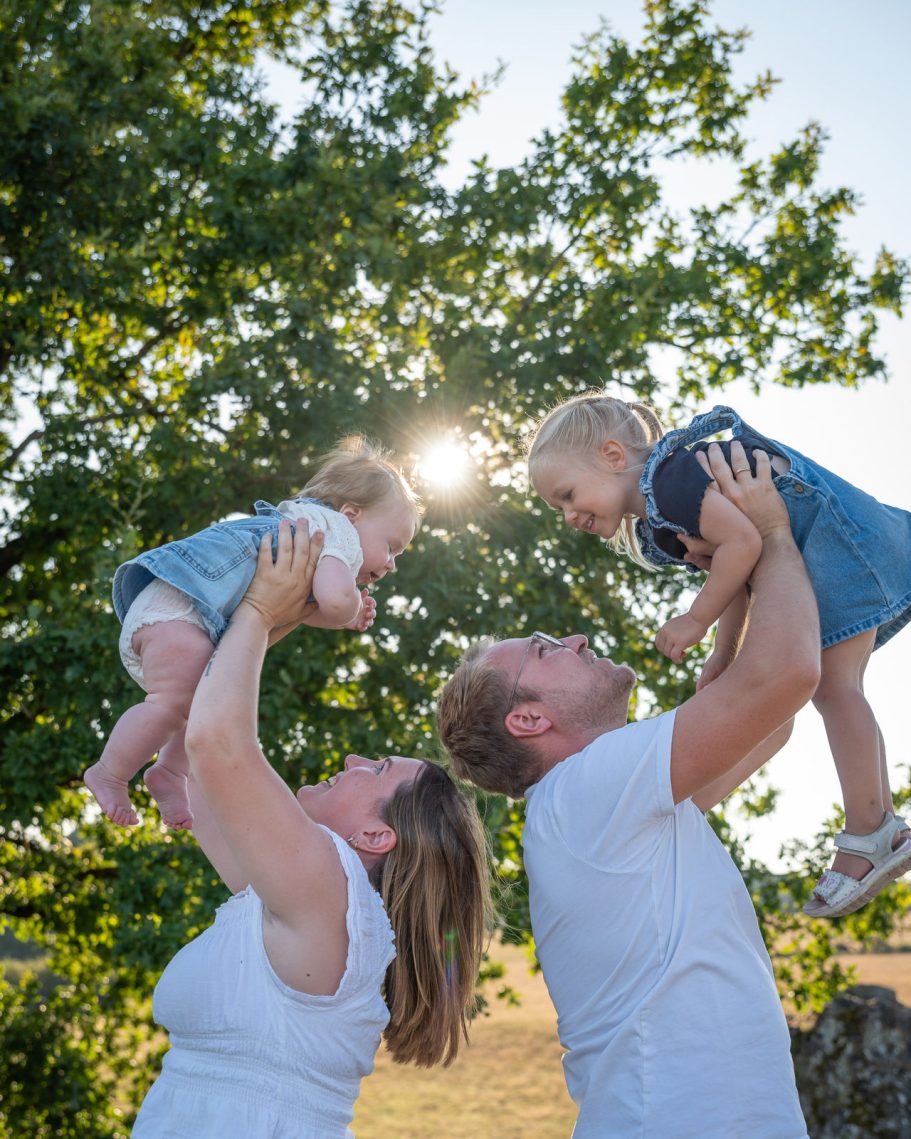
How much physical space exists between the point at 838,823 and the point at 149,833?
4965mm

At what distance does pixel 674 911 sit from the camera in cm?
228

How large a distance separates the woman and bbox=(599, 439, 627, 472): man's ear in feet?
3.39

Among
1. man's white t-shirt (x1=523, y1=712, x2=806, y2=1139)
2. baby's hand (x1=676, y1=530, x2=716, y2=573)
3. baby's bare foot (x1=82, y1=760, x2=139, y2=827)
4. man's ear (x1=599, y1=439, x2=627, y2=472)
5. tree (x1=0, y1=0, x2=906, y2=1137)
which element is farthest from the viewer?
tree (x1=0, y1=0, x2=906, y2=1137)

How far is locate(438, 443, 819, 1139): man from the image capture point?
2.16m

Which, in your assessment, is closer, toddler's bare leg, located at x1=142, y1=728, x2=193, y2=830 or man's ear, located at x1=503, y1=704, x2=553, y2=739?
man's ear, located at x1=503, y1=704, x2=553, y2=739

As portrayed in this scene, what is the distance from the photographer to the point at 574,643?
287 cm

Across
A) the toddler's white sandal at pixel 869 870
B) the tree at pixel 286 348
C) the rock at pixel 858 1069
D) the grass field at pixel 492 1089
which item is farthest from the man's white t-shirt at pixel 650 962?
the grass field at pixel 492 1089

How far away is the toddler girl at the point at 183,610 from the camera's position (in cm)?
267

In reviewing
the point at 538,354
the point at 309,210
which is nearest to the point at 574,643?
the point at 538,354

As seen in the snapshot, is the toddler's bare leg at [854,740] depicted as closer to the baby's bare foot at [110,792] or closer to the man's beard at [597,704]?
the man's beard at [597,704]

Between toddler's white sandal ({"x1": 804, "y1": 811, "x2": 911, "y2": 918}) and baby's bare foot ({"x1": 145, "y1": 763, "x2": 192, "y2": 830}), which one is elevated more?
baby's bare foot ({"x1": 145, "y1": 763, "x2": 192, "y2": 830})

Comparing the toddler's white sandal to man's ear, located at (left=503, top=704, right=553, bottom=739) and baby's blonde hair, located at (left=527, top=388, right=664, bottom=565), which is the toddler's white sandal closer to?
man's ear, located at (left=503, top=704, right=553, bottom=739)

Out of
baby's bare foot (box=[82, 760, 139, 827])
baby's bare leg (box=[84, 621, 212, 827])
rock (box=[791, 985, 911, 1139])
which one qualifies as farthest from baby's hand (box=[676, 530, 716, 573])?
rock (box=[791, 985, 911, 1139])

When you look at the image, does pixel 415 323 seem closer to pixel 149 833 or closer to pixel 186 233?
pixel 186 233
